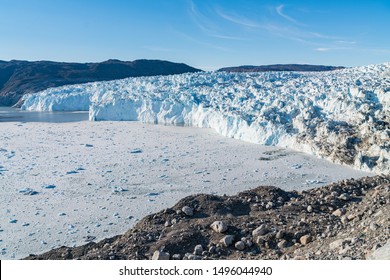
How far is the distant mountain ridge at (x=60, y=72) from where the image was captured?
1346 inches

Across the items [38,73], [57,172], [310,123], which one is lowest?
[57,172]

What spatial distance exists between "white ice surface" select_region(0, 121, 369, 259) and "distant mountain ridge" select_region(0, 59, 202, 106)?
25.1 meters

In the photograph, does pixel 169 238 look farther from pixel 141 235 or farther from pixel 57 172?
pixel 57 172

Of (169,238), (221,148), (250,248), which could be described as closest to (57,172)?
(221,148)

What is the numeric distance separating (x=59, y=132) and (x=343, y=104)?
8.23 m

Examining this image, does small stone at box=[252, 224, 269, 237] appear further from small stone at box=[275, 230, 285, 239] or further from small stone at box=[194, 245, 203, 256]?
small stone at box=[194, 245, 203, 256]

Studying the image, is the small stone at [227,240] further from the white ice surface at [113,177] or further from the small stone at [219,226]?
the white ice surface at [113,177]

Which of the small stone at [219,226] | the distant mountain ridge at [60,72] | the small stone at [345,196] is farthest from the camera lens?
the distant mountain ridge at [60,72]

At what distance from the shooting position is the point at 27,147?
31.2 ft

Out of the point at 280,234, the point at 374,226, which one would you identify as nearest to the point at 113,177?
the point at 280,234

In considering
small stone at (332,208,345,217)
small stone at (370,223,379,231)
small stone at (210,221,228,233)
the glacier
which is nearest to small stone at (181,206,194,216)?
small stone at (210,221,228,233)

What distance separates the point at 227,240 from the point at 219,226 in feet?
0.77

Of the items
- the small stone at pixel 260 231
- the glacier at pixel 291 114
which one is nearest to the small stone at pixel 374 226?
the small stone at pixel 260 231

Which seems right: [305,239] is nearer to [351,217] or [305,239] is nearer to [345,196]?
[351,217]
